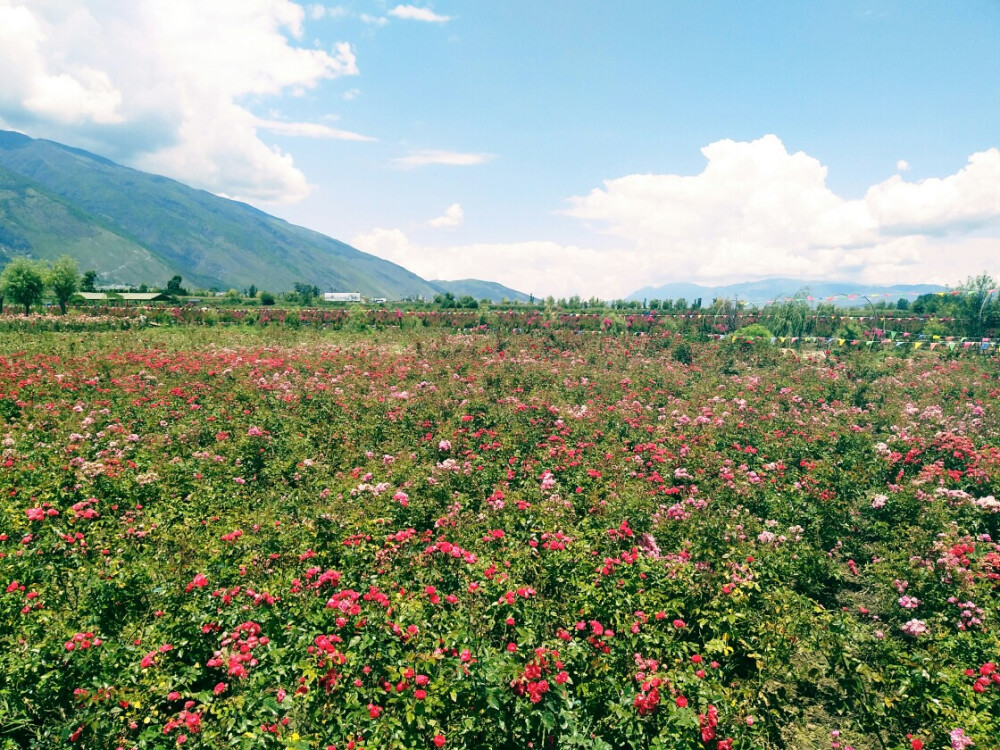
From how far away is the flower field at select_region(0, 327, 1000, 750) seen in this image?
4469mm

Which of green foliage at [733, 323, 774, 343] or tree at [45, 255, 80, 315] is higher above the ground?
tree at [45, 255, 80, 315]

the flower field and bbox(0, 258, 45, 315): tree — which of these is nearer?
the flower field

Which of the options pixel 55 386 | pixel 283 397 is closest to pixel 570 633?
pixel 283 397

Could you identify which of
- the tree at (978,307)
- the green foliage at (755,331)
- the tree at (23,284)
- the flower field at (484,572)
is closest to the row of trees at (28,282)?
the tree at (23,284)

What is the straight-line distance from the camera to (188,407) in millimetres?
12609

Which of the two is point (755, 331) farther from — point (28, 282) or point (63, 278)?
point (63, 278)

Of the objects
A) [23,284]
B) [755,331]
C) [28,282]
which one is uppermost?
[28,282]

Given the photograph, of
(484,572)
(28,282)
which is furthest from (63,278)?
(484,572)

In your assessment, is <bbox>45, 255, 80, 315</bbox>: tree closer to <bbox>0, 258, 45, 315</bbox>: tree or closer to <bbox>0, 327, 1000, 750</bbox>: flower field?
<bbox>0, 258, 45, 315</bbox>: tree

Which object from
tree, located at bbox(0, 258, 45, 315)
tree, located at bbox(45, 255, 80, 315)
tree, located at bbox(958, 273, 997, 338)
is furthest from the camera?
tree, located at bbox(45, 255, 80, 315)

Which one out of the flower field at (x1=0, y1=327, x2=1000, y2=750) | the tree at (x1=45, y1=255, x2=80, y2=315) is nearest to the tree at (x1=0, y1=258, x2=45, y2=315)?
the tree at (x1=45, y1=255, x2=80, y2=315)

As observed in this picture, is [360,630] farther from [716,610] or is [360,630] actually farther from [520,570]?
[716,610]

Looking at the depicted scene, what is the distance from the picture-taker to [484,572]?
20.7ft

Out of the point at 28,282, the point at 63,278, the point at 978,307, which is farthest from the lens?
the point at 63,278
